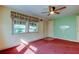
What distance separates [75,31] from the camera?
18.8 feet

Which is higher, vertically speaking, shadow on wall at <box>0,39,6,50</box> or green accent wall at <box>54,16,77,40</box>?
green accent wall at <box>54,16,77,40</box>

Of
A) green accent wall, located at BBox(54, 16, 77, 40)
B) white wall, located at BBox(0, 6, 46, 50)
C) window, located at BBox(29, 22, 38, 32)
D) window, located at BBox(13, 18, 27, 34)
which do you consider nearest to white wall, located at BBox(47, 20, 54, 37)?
green accent wall, located at BBox(54, 16, 77, 40)

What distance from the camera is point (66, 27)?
644cm

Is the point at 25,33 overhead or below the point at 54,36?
overhead

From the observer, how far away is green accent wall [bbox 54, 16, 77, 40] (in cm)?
592

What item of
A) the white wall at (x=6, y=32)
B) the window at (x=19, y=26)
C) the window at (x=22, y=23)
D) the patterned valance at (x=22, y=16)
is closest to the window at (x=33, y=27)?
the window at (x=22, y=23)

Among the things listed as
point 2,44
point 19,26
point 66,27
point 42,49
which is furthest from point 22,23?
point 66,27

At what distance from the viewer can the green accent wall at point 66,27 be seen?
5.92 meters

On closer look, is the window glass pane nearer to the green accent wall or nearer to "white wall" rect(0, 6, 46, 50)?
"white wall" rect(0, 6, 46, 50)
